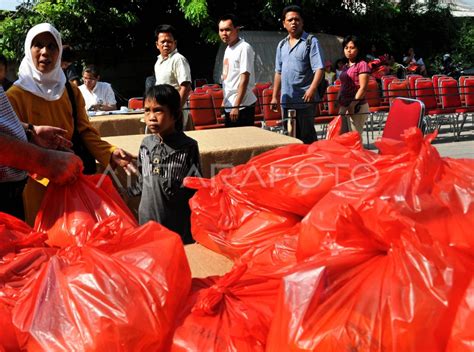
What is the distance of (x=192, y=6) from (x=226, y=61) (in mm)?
11377

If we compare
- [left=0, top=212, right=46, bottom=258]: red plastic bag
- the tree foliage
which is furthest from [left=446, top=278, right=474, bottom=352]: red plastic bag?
the tree foliage

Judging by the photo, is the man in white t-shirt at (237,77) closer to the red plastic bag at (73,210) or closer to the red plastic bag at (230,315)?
the red plastic bag at (73,210)

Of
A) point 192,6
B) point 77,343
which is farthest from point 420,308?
point 192,6

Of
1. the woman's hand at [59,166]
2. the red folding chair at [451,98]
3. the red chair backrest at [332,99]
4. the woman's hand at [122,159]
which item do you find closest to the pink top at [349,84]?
the red chair backrest at [332,99]

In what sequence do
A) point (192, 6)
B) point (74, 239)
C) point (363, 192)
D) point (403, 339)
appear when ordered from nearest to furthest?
point (403, 339), point (363, 192), point (74, 239), point (192, 6)

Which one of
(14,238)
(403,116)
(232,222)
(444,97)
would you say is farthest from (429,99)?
(14,238)

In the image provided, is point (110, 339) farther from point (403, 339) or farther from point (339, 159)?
point (339, 159)

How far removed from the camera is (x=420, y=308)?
48.9 inches

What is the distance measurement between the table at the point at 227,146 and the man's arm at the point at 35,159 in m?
1.22

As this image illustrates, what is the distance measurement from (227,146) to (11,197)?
1.37 m

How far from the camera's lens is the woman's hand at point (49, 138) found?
95.8 inches

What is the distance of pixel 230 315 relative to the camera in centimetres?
148

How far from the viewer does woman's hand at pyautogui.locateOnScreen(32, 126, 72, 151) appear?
243 cm

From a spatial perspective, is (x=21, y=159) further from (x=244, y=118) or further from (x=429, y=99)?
(x=429, y=99)
